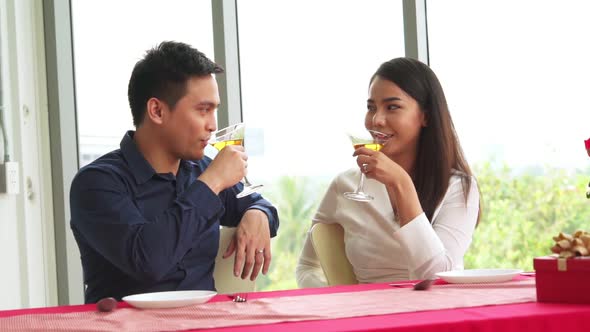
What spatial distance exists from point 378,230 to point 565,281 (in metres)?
1.00

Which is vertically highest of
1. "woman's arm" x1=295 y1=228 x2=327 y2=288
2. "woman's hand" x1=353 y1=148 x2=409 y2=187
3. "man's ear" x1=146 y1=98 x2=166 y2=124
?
A: "man's ear" x1=146 y1=98 x2=166 y2=124

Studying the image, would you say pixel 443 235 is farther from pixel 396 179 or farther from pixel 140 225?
pixel 140 225

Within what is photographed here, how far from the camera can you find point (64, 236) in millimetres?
3961

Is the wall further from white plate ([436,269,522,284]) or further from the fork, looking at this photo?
white plate ([436,269,522,284])

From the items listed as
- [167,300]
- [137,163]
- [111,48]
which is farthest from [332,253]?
[111,48]

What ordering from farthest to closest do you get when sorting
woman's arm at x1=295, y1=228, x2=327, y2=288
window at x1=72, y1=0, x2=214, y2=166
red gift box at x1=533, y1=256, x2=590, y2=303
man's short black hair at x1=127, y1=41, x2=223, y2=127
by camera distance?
window at x1=72, y1=0, x2=214, y2=166
woman's arm at x1=295, y1=228, x2=327, y2=288
man's short black hair at x1=127, y1=41, x2=223, y2=127
red gift box at x1=533, y1=256, x2=590, y2=303

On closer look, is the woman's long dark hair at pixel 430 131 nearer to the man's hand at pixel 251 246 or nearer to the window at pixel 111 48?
the man's hand at pixel 251 246

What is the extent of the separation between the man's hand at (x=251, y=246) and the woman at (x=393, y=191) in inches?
12.0

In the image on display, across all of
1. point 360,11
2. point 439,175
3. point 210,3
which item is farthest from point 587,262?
point 360,11

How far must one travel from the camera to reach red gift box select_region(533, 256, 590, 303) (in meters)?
1.49

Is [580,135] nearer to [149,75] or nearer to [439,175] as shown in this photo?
[439,175]

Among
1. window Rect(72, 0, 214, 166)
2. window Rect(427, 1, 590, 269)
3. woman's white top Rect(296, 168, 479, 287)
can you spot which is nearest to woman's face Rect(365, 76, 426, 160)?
woman's white top Rect(296, 168, 479, 287)

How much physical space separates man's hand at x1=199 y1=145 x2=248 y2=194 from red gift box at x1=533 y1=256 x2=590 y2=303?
2.91 feet

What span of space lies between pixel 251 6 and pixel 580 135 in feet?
6.00
